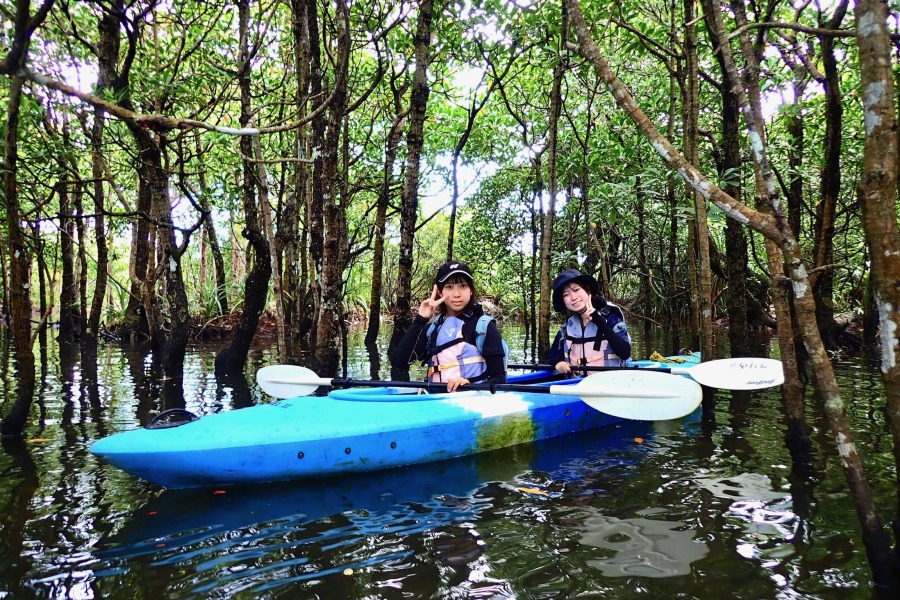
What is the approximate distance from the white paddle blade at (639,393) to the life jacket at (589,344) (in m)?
1.14

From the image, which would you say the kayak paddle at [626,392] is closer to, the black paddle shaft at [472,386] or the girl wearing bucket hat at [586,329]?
the black paddle shaft at [472,386]

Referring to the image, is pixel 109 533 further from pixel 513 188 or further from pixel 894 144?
pixel 513 188

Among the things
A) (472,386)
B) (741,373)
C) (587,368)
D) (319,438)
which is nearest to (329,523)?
(319,438)

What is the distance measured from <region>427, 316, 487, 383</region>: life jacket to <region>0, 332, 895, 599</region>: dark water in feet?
2.24

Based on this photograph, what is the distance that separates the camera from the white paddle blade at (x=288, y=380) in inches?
182

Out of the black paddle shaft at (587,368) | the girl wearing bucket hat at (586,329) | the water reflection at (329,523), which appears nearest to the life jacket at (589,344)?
the girl wearing bucket hat at (586,329)

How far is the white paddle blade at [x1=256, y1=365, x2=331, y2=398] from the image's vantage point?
4.62 metres

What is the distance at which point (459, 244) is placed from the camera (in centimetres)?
1653

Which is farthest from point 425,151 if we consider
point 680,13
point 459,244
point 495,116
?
point 680,13

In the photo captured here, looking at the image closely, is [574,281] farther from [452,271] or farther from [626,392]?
[626,392]

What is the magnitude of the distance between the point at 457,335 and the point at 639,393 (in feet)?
4.50

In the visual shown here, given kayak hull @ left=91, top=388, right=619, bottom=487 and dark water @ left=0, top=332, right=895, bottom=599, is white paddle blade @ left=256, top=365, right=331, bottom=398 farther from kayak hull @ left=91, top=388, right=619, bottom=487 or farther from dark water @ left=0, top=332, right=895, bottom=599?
dark water @ left=0, top=332, right=895, bottom=599

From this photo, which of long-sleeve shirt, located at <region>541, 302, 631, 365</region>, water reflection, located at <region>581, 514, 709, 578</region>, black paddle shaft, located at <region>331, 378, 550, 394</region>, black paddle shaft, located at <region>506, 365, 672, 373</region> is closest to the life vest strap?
black paddle shaft, located at <region>331, 378, 550, 394</region>

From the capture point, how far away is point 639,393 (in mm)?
3775
